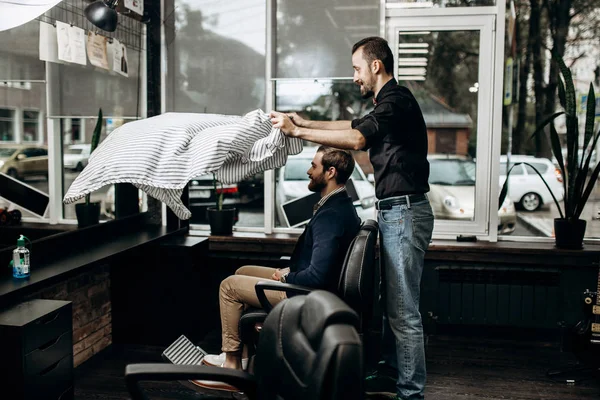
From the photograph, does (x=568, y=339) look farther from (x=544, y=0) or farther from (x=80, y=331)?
(x=80, y=331)

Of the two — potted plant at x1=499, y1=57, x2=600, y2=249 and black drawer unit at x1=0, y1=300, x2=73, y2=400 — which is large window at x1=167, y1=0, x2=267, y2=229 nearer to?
potted plant at x1=499, y1=57, x2=600, y2=249

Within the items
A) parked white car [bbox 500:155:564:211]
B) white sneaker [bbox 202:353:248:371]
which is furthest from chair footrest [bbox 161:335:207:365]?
parked white car [bbox 500:155:564:211]

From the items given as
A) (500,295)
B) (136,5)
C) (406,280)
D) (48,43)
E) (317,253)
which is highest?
(136,5)

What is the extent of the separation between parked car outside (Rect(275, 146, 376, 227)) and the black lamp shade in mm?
1619

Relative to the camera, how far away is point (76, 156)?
347cm

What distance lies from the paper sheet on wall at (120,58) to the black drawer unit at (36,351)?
173 centimetres

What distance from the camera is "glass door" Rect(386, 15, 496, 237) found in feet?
13.6

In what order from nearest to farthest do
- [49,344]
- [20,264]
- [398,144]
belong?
1. [49,344]
2. [20,264]
3. [398,144]

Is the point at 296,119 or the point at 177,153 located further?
the point at 296,119

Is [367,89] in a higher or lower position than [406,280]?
higher

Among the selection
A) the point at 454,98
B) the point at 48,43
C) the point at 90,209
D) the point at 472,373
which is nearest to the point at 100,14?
the point at 48,43

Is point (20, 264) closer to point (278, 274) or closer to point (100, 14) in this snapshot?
point (278, 274)

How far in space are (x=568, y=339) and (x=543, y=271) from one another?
0.44 meters

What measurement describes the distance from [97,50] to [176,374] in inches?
93.1
